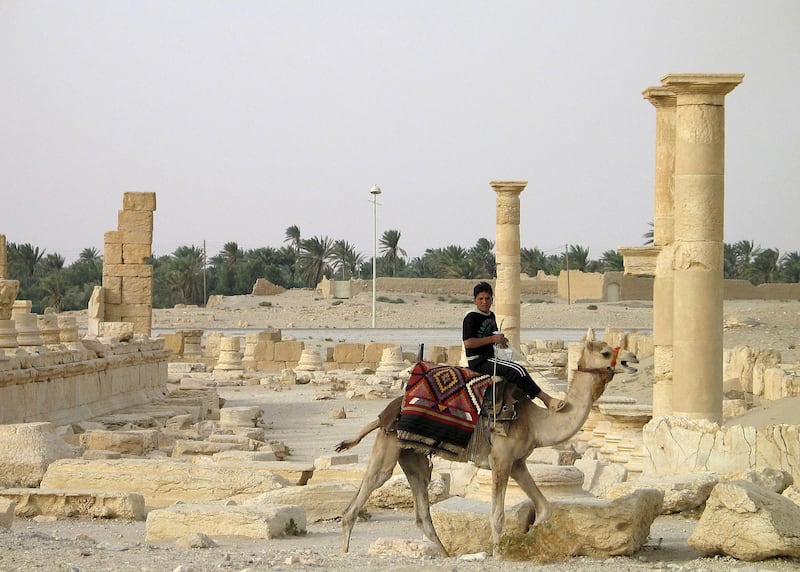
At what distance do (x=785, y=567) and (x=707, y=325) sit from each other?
524cm

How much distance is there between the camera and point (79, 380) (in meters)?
18.7

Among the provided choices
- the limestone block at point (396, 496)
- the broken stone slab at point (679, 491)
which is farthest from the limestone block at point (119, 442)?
the broken stone slab at point (679, 491)

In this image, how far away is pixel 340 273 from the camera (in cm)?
9288

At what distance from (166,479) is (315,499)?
1704 mm

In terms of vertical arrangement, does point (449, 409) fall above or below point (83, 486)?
above

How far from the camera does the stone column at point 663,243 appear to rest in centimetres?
1437

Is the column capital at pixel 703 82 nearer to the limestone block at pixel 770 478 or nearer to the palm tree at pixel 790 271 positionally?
the limestone block at pixel 770 478

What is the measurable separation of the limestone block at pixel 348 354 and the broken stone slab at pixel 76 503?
73.9 ft

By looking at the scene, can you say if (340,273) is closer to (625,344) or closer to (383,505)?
(625,344)

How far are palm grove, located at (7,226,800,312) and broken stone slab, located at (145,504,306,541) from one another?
59308 millimetres

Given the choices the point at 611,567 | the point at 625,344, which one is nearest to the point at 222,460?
the point at 611,567

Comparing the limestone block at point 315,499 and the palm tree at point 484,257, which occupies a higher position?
the palm tree at point 484,257

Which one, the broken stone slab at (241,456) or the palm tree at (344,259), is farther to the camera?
the palm tree at (344,259)

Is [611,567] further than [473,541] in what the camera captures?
No
